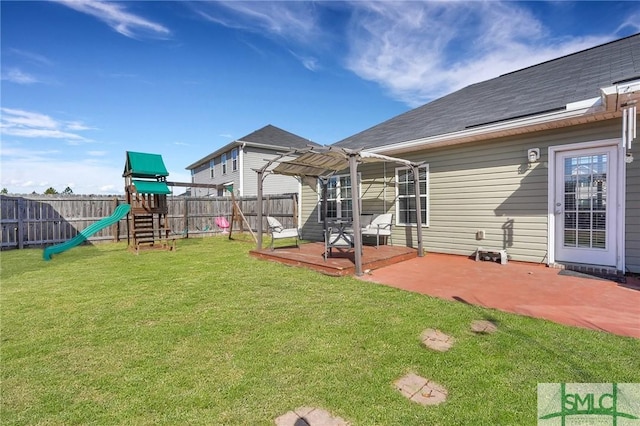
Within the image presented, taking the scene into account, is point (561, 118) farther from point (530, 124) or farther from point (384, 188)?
point (384, 188)

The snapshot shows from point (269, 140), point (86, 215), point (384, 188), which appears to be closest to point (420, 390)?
point (384, 188)

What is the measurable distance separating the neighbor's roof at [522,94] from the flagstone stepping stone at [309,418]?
6.04 m

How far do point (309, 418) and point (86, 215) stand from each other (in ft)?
41.0

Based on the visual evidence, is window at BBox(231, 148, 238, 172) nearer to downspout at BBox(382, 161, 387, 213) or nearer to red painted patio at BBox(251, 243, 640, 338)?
downspout at BBox(382, 161, 387, 213)

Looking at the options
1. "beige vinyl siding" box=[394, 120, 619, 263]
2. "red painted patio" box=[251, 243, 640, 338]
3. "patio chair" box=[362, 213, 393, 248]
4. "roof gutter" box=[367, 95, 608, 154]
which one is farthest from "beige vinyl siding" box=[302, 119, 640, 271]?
"patio chair" box=[362, 213, 393, 248]

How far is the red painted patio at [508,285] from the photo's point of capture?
3.35 meters

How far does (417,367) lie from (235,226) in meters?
12.7

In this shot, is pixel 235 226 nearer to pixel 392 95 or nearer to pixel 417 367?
pixel 392 95

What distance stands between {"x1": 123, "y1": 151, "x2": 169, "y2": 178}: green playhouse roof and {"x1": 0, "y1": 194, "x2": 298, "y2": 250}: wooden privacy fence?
2.77 meters

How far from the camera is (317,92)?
14023 mm

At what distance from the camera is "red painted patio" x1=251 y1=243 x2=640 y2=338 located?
3348 millimetres

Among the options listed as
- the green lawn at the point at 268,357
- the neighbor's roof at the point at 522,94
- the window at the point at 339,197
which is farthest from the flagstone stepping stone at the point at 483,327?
the window at the point at 339,197

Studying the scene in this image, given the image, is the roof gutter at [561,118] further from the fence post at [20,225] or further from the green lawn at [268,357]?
the fence post at [20,225]

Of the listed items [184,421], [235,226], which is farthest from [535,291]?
[235,226]
